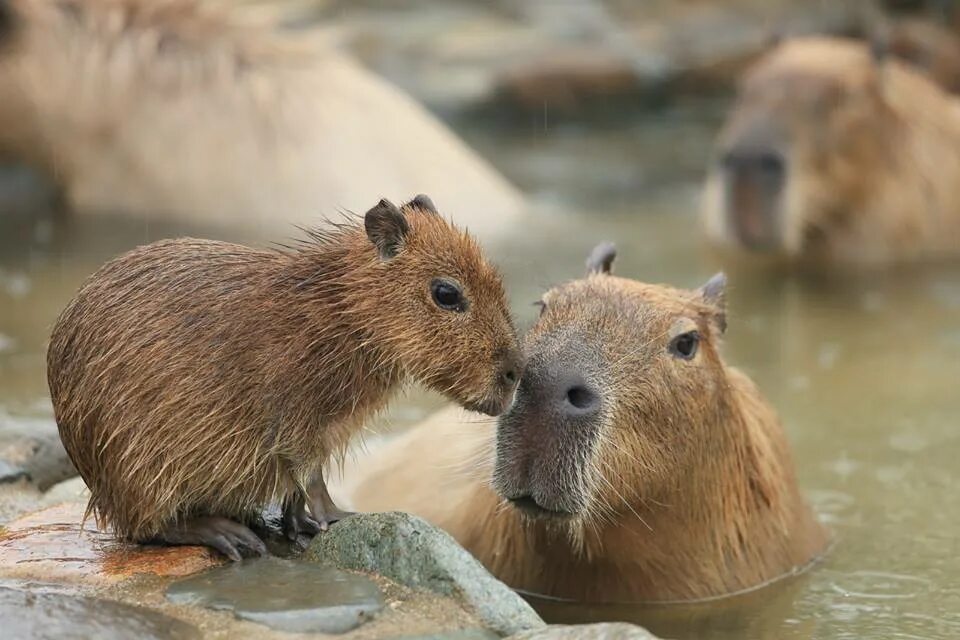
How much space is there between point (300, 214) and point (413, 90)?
115 inches

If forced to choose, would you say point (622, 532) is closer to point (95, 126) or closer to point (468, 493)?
point (468, 493)

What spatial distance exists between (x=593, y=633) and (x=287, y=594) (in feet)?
2.20

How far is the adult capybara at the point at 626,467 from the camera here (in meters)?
4.14

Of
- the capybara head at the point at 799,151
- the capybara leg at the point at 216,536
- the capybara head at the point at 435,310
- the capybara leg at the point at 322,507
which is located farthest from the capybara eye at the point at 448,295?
the capybara head at the point at 799,151

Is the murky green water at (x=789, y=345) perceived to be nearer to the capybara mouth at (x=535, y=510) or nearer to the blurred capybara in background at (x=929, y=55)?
the capybara mouth at (x=535, y=510)

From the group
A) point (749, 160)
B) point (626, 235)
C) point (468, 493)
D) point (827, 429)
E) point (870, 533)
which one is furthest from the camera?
point (626, 235)

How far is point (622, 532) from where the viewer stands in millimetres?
4586

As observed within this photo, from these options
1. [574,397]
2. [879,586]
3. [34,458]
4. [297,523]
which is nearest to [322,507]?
[297,523]

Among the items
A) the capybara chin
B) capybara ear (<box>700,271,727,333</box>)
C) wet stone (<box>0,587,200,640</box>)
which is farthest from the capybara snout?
wet stone (<box>0,587,200,640</box>)

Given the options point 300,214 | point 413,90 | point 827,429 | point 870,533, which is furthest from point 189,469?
point 413,90

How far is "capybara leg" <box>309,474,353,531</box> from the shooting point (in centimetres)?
399

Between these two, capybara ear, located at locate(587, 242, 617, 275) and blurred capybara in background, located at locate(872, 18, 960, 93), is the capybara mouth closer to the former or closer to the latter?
capybara ear, located at locate(587, 242, 617, 275)

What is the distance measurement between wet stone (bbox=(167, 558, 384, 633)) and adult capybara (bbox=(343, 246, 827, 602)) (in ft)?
1.93

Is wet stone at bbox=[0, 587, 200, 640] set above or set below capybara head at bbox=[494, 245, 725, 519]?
below
